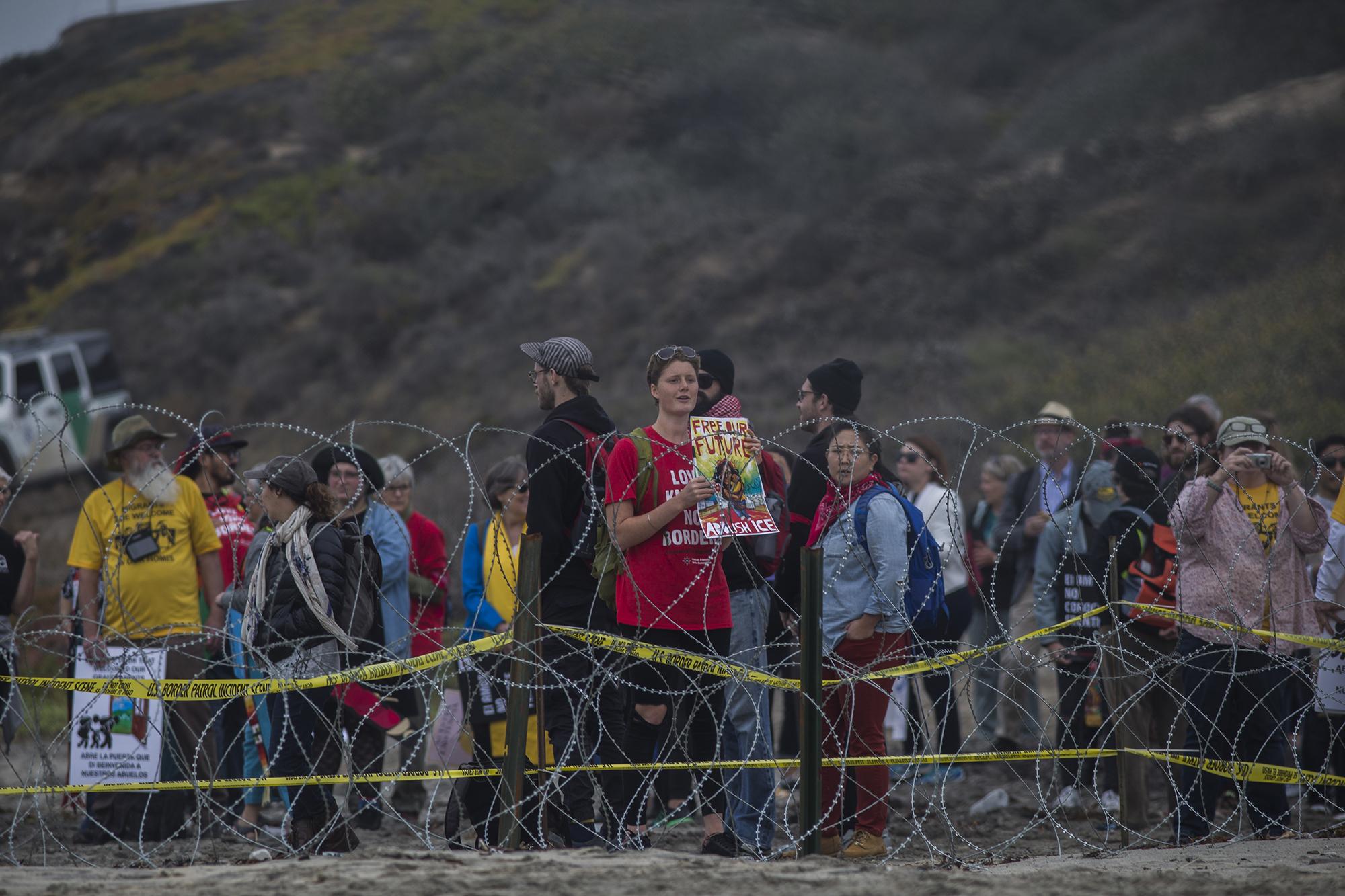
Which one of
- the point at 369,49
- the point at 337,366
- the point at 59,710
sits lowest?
the point at 59,710

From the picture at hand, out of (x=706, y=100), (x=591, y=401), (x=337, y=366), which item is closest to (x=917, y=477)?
(x=591, y=401)

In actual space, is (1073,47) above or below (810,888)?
above

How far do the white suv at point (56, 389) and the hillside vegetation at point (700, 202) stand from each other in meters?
3.82

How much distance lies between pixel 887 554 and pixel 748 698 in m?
0.82

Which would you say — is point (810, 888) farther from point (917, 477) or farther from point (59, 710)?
point (59, 710)

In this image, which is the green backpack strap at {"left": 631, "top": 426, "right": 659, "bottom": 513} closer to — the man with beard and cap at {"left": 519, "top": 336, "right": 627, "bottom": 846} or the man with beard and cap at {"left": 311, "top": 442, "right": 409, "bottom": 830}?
the man with beard and cap at {"left": 519, "top": 336, "right": 627, "bottom": 846}

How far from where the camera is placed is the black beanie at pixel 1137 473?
6.69m

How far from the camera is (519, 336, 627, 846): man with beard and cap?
4953 millimetres

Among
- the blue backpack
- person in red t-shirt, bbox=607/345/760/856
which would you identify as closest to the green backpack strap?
person in red t-shirt, bbox=607/345/760/856

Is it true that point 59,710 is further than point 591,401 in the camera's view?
Yes

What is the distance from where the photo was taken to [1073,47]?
111ft

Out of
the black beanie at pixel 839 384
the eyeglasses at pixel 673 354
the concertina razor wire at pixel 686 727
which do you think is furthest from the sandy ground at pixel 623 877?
the black beanie at pixel 839 384

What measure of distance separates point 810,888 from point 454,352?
2420 centimetres

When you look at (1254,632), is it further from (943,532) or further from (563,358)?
(563,358)
